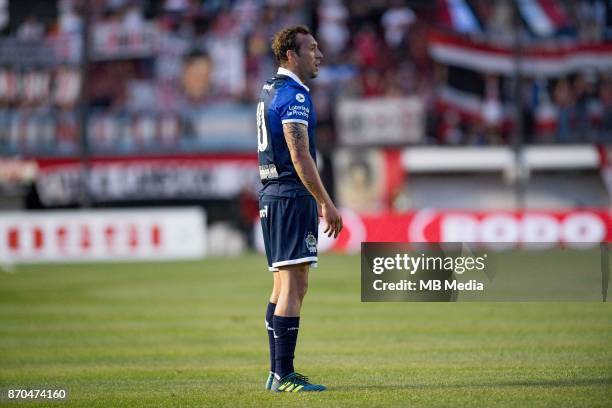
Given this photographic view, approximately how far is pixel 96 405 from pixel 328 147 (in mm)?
30037

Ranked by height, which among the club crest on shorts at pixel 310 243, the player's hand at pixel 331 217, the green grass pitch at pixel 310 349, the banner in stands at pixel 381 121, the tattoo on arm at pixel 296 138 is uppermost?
the banner in stands at pixel 381 121

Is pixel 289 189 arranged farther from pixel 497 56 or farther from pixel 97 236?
pixel 497 56

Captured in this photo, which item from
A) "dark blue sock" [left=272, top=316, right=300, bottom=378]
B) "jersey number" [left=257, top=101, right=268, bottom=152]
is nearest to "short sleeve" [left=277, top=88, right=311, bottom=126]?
"jersey number" [left=257, top=101, right=268, bottom=152]

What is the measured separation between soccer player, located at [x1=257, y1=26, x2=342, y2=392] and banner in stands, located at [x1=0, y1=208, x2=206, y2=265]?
69.0 feet

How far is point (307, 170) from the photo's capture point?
8.33m

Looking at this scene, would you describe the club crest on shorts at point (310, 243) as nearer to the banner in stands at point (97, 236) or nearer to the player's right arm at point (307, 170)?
the player's right arm at point (307, 170)

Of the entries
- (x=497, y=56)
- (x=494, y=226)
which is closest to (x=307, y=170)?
(x=494, y=226)

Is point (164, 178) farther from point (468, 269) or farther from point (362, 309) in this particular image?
point (468, 269)

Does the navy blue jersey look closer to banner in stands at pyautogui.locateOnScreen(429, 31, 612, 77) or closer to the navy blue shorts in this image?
the navy blue shorts

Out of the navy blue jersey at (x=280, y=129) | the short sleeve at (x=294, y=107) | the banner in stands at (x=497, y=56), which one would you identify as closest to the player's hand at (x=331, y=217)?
the navy blue jersey at (x=280, y=129)

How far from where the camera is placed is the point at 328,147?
38094 millimetres

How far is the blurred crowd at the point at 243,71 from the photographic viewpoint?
37938mm

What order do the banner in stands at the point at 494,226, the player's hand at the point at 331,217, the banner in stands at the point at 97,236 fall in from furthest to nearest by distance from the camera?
the banner in stands at the point at 494,226, the banner in stands at the point at 97,236, the player's hand at the point at 331,217

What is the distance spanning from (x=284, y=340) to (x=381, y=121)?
2948 cm
